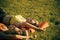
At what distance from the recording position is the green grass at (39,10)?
8203 mm

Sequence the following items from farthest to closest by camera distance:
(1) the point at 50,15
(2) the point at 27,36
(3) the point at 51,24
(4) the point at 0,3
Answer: (4) the point at 0,3 < (1) the point at 50,15 < (3) the point at 51,24 < (2) the point at 27,36

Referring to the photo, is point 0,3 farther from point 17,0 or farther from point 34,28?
point 34,28

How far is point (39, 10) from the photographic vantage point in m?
9.59

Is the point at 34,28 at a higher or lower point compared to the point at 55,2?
lower

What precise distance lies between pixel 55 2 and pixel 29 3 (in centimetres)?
92

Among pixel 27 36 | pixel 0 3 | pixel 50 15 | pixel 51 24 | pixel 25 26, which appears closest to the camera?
pixel 27 36

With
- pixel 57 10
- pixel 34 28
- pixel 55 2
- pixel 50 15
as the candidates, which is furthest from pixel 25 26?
pixel 55 2

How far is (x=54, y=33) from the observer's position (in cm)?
764

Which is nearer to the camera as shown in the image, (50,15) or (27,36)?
(27,36)

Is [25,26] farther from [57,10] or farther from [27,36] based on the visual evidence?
[57,10]

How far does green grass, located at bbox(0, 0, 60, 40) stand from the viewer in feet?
26.9

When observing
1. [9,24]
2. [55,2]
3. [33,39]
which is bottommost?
[33,39]

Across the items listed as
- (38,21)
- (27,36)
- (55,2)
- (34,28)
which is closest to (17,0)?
(55,2)

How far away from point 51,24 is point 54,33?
0.71 meters
